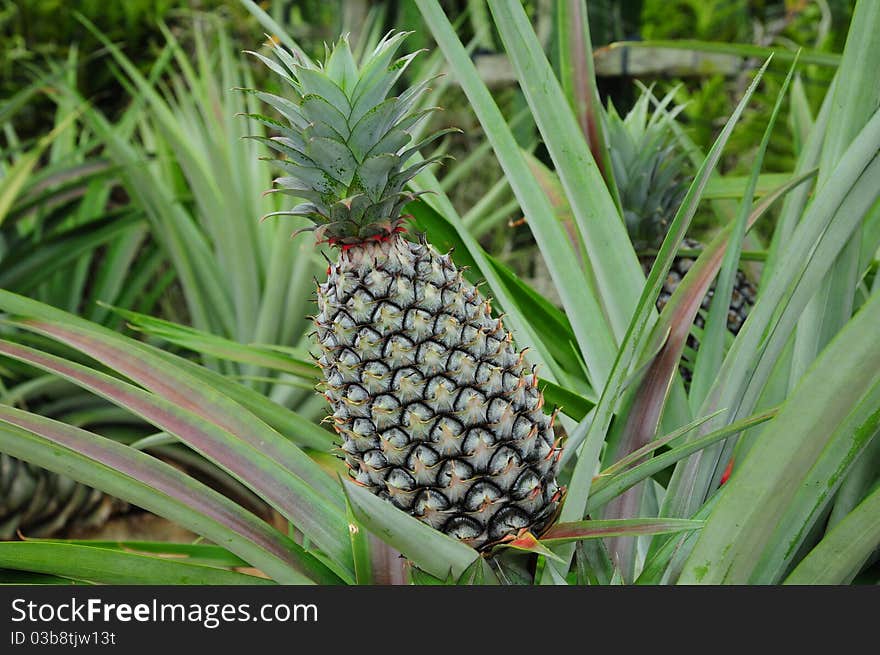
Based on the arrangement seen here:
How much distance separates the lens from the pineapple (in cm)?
65

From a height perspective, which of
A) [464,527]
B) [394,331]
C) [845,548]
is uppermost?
[394,331]

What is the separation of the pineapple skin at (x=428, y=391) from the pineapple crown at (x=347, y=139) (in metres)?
0.03

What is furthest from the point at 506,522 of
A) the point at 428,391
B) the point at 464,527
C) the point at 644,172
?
the point at 644,172

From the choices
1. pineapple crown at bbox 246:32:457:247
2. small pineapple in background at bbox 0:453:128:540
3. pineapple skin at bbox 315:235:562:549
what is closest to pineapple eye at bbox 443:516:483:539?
pineapple skin at bbox 315:235:562:549

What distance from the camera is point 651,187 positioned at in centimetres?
109

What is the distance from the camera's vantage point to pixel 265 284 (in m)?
1.82

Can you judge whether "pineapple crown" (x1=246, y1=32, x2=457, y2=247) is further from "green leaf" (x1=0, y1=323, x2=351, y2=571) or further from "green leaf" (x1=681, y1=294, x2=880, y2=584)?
"green leaf" (x1=681, y1=294, x2=880, y2=584)

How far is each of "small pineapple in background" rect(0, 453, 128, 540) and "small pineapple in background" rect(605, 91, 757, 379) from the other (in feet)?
3.61

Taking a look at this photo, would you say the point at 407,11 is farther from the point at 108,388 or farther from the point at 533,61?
the point at 108,388

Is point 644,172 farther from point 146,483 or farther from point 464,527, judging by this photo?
point 146,483

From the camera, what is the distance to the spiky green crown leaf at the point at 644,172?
1.06 metres

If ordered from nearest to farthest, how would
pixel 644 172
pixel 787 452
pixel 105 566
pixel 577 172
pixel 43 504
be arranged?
pixel 787 452
pixel 105 566
pixel 577 172
pixel 644 172
pixel 43 504

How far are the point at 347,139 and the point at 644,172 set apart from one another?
0.53 m
